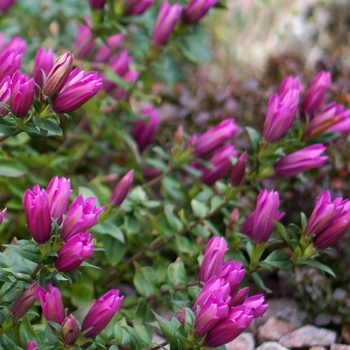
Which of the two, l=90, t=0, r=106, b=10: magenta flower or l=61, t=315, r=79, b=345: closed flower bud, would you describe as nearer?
l=61, t=315, r=79, b=345: closed flower bud

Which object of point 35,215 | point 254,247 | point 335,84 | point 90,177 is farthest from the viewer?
point 90,177

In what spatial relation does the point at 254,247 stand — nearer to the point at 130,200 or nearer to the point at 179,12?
the point at 130,200

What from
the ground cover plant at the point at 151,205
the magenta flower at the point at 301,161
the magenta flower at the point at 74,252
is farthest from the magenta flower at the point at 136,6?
the magenta flower at the point at 74,252

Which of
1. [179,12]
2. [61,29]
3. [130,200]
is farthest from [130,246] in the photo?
[61,29]

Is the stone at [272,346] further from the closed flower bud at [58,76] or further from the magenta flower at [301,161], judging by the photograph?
the closed flower bud at [58,76]

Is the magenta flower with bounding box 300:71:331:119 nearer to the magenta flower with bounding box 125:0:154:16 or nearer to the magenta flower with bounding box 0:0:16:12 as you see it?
the magenta flower with bounding box 125:0:154:16

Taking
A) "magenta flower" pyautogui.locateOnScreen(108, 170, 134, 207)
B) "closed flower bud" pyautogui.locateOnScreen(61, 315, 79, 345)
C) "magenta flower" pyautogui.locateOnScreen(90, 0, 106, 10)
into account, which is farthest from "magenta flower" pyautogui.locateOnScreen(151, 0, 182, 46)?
"closed flower bud" pyautogui.locateOnScreen(61, 315, 79, 345)

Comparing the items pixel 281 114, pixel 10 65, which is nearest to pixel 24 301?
pixel 10 65
